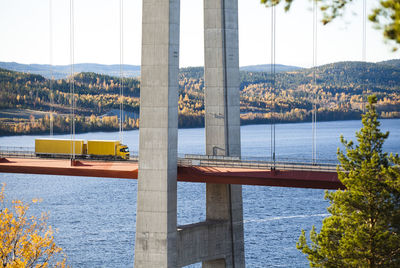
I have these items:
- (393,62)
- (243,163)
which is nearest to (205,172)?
(243,163)

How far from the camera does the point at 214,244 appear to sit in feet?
119

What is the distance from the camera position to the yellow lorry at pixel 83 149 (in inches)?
1619

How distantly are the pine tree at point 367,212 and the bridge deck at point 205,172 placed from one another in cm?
429

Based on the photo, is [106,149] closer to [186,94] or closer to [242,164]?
[242,164]

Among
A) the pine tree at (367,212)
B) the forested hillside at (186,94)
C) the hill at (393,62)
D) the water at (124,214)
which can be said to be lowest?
the water at (124,214)

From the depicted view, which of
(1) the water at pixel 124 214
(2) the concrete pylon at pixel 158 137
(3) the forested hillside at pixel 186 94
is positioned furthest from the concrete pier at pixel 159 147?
(3) the forested hillside at pixel 186 94

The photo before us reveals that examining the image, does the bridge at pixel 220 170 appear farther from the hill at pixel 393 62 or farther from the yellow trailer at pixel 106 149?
the hill at pixel 393 62

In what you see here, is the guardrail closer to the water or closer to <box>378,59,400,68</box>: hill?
the water

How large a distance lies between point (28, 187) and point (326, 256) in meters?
84.4

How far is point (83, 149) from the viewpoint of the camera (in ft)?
139

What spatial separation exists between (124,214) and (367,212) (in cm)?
5877

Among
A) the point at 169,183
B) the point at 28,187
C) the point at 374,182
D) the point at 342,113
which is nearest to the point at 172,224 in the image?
the point at 169,183

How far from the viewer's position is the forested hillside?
153500 mm

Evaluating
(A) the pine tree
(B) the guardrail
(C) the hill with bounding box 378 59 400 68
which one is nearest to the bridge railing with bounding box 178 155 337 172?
(B) the guardrail
